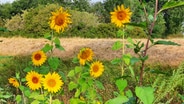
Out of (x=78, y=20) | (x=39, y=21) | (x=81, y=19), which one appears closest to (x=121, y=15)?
(x=39, y=21)

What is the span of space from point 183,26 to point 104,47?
25.2 metres

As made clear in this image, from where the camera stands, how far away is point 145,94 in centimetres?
152

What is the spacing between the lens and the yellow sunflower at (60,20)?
2.48 meters

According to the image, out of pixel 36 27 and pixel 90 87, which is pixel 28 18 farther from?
pixel 90 87

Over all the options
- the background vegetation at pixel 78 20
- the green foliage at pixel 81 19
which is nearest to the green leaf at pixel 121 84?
the background vegetation at pixel 78 20

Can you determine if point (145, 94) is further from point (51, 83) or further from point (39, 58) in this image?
point (39, 58)

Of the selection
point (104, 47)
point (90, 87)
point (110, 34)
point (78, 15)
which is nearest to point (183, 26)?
point (78, 15)

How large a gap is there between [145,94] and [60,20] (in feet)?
3.64

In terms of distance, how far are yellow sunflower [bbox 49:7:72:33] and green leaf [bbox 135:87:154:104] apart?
40.8 inches

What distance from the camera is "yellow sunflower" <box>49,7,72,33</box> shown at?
2479mm

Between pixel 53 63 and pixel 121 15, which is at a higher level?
pixel 121 15

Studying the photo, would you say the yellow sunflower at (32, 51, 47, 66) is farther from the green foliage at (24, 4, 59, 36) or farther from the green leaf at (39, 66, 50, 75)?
the green foliage at (24, 4, 59, 36)

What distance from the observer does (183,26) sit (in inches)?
1427

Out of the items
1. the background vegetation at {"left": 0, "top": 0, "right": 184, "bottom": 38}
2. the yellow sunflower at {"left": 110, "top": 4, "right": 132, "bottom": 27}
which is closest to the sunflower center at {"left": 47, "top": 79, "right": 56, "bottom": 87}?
the yellow sunflower at {"left": 110, "top": 4, "right": 132, "bottom": 27}
